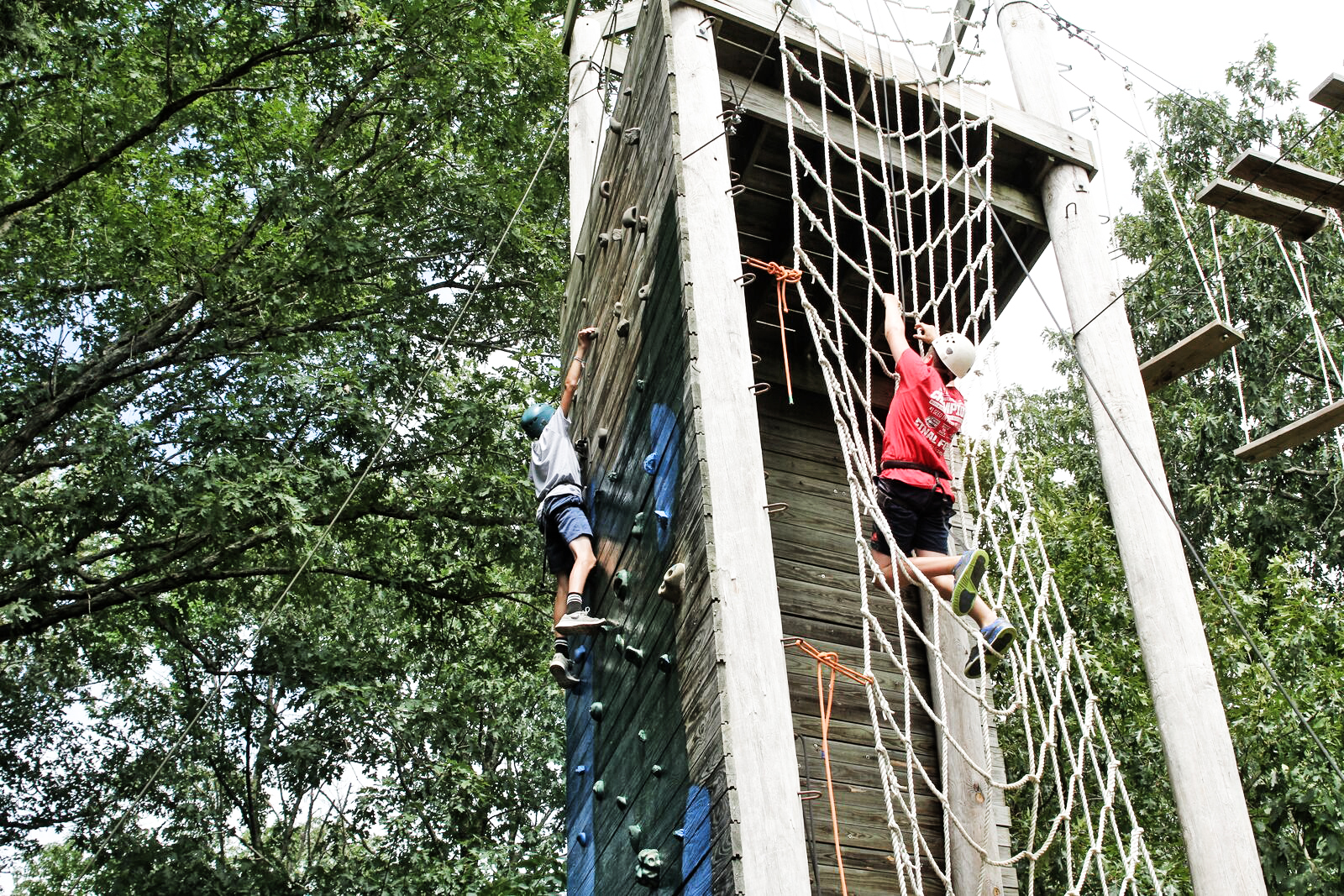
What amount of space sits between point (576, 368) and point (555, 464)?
55cm

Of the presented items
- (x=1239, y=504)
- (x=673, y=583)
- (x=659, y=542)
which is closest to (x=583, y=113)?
(x=659, y=542)

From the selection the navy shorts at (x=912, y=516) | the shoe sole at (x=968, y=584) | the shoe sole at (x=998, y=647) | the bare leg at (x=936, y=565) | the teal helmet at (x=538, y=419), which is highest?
the teal helmet at (x=538, y=419)

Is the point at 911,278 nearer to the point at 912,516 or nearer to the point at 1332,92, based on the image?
the point at 912,516

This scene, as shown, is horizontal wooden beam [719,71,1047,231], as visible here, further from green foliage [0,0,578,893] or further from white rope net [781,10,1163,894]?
green foliage [0,0,578,893]

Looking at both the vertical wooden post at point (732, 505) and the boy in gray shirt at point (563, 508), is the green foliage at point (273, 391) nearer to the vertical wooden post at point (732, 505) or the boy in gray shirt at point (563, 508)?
the boy in gray shirt at point (563, 508)

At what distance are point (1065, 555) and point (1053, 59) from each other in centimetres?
→ 698

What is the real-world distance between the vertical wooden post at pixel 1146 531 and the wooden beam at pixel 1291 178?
743mm

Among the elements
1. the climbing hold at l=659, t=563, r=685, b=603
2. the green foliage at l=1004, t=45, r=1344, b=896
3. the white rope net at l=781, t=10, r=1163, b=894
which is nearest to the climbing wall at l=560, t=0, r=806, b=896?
the climbing hold at l=659, t=563, r=685, b=603

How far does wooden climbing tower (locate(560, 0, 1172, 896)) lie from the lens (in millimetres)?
3895

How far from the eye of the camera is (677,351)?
15.3 feet

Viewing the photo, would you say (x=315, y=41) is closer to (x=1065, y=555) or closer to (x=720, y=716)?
(x=1065, y=555)

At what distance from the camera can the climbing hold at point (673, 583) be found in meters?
4.36

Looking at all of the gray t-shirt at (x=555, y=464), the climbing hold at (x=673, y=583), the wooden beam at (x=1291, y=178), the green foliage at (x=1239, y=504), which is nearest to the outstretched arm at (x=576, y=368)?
the gray t-shirt at (x=555, y=464)

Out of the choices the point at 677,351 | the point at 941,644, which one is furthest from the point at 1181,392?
the point at 677,351
